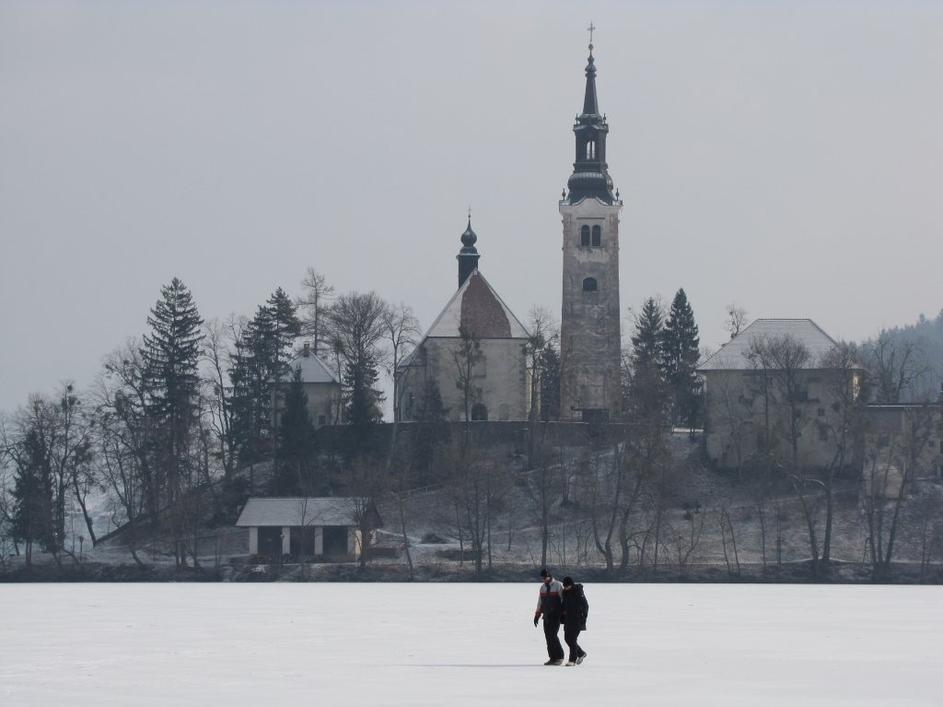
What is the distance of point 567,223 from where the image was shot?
104m

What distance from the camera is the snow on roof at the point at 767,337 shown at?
9619 cm

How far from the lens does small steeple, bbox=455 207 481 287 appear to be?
11350 cm

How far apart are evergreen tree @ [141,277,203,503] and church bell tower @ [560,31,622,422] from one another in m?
21.3

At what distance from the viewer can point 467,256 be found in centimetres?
11369
